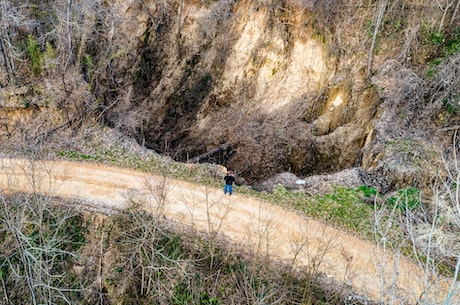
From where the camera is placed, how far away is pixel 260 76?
76.1 ft

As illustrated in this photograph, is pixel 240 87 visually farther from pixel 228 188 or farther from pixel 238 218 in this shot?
pixel 238 218

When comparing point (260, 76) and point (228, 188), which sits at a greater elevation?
point (260, 76)

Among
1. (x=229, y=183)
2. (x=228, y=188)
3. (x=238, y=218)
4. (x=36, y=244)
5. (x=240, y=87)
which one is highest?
(x=240, y=87)

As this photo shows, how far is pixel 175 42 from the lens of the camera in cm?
2339

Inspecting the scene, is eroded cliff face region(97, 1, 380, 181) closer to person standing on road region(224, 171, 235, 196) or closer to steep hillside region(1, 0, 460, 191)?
steep hillside region(1, 0, 460, 191)

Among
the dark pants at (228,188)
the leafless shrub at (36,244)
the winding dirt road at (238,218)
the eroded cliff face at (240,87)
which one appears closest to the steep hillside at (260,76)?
the eroded cliff face at (240,87)

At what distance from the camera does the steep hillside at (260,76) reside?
17797mm

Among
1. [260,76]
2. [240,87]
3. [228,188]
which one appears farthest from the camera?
[240,87]

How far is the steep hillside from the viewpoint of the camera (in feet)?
58.4

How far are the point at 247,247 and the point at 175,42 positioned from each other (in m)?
16.5

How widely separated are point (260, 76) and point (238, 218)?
1256 centimetres

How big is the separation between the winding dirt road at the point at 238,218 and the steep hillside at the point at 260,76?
4762 mm

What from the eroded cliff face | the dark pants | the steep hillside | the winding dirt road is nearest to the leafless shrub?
the winding dirt road

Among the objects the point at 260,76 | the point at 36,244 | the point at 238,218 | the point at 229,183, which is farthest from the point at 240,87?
the point at 36,244
